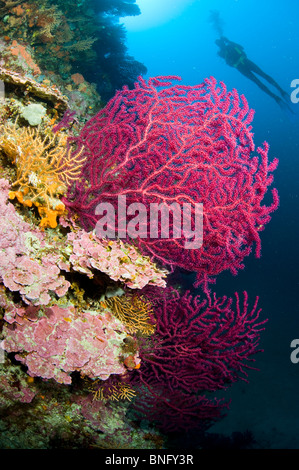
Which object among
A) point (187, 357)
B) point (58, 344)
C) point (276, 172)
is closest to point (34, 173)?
point (58, 344)

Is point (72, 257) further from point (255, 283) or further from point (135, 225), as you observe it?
point (255, 283)

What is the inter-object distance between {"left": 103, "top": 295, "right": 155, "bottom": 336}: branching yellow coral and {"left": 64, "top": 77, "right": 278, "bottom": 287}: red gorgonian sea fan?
0.76 meters

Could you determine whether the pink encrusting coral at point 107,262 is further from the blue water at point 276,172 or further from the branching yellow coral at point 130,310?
the blue water at point 276,172

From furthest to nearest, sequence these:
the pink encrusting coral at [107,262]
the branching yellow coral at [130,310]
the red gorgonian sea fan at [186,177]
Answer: the branching yellow coral at [130,310], the red gorgonian sea fan at [186,177], the pink encrusting coral at [107,262]

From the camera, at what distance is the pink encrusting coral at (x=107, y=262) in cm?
243

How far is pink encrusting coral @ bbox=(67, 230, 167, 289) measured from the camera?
2428 millimetres

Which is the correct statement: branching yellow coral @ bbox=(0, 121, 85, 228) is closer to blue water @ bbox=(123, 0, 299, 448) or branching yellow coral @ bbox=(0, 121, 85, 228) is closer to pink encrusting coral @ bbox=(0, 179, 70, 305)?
pink encrusting coral @ bbox=(0, 179, 70, 305)

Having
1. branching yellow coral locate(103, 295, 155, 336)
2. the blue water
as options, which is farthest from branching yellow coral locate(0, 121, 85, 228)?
the blue water

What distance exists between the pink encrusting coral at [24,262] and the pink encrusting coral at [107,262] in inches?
8.3

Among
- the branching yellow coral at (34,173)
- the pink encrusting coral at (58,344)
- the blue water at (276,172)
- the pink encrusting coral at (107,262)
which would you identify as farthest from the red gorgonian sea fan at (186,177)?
the blue water at (276,172)

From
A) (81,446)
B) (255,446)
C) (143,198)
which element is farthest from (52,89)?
(255,446)

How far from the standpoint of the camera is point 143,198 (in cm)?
316

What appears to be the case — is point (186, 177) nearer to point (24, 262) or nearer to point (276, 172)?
point (24, 262)

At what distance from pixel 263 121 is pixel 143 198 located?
6605 cm
